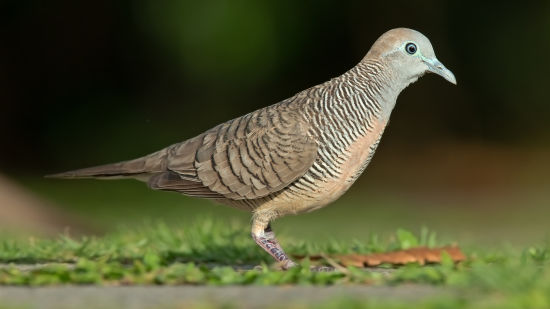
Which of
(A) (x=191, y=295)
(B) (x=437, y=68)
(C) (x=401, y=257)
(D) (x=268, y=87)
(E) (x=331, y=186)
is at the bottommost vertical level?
(A) (x=191, y=295)

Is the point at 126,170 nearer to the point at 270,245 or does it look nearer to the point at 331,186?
the point at 270,245

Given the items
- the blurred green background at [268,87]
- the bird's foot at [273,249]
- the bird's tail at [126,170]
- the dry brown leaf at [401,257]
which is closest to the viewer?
the bird's foot at [273,249]

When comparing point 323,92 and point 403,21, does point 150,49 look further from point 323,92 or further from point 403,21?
point 323,92

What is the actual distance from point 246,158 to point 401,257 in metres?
1.19

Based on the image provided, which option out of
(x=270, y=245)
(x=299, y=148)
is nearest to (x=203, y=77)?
(x=270, y=245)

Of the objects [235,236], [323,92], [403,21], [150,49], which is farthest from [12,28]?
[323,92]

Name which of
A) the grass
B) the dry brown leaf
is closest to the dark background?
the grass

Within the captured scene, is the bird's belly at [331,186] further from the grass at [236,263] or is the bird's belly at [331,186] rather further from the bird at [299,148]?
the grass at [236,263]

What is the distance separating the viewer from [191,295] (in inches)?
175

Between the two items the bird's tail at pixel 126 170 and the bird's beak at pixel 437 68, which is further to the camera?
the bird's tail at pixel 126 170

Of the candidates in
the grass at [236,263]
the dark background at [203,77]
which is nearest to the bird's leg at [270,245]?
the grass at [236,263]

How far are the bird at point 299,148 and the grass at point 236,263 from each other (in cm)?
59

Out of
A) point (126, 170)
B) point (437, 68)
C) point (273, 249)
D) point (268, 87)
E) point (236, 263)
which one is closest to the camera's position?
point (273, 249)

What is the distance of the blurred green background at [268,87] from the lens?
14875 mm
